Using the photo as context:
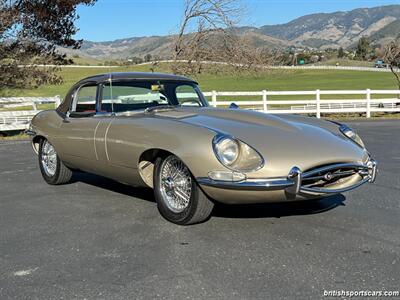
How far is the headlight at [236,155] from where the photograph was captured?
13.4 feet

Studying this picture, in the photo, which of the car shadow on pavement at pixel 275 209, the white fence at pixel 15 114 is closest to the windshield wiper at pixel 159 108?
the car shadow on pavement at pixel 275 209

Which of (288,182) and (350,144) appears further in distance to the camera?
(350,144)

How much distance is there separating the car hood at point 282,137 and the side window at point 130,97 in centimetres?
54

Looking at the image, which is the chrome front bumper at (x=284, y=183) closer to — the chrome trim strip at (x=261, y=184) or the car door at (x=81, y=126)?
the chrome trim strip at (x=261, y=184)

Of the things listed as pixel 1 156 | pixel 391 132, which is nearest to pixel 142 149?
pixel 1 156

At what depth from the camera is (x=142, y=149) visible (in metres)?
4.68

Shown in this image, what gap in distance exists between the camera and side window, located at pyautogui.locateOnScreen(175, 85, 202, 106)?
586 centimetres

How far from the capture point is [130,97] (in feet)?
18.9

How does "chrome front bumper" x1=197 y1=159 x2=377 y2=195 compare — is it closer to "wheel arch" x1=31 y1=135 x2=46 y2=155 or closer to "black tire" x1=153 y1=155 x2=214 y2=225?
"black tire" x1=153 y1=155 x2=214 y2=225

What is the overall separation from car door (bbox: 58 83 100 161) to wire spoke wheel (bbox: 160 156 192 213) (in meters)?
1.13

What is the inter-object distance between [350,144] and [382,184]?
1.96 metres

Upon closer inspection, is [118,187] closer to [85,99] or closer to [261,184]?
[85,99]

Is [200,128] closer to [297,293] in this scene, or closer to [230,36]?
[297,293]

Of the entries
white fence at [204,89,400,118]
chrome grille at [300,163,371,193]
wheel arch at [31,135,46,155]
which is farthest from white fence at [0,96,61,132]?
chrome grille at [300,163,371,193]
